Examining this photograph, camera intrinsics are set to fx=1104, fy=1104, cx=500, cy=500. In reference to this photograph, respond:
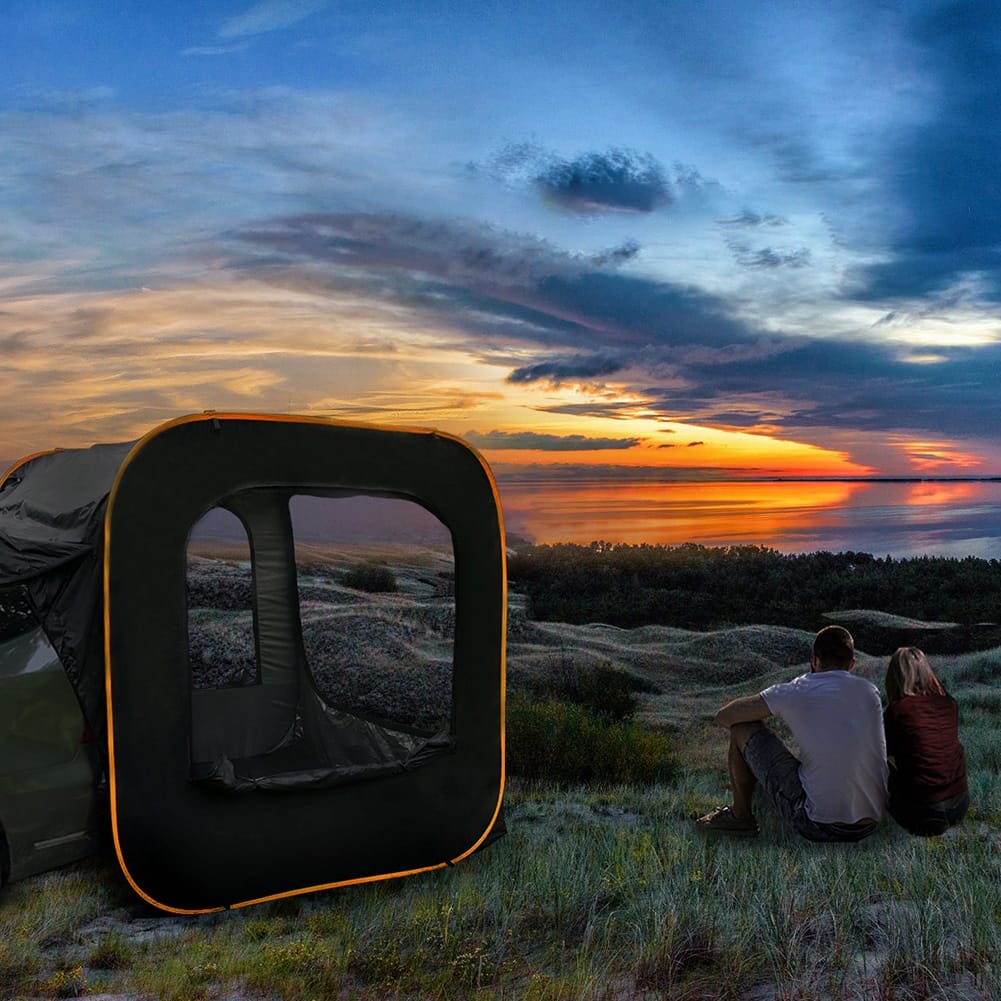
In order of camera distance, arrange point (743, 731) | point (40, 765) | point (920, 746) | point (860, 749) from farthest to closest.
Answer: point (743, 731)
point (920, 746)
point (860, 749)
point (40, 765)

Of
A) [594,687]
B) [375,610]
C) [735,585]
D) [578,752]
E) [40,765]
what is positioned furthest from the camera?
[735,585]

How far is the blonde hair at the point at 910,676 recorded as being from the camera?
5641 millimetres

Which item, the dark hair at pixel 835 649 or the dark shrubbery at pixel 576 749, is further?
the dark shrubbery at pixel 576 749

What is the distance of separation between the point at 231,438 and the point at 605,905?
2792mm

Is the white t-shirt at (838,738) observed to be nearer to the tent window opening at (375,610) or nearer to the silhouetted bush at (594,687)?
the tent window opening at (375,610)

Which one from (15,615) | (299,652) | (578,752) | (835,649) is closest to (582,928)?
(835,649)

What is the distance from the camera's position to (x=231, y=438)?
17.2 feet

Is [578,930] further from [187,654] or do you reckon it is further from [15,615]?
[15,615]

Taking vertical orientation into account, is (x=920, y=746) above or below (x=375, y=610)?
below

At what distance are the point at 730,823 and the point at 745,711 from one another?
82 cm

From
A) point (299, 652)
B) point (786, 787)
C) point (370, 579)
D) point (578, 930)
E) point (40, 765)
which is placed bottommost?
point (578, 930)

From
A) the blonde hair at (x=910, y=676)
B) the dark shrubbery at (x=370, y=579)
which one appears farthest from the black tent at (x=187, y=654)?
the blonde hair at (x=910, y=676)

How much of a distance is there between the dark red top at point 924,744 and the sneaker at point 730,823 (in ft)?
2.92

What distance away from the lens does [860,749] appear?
555 centimetres
